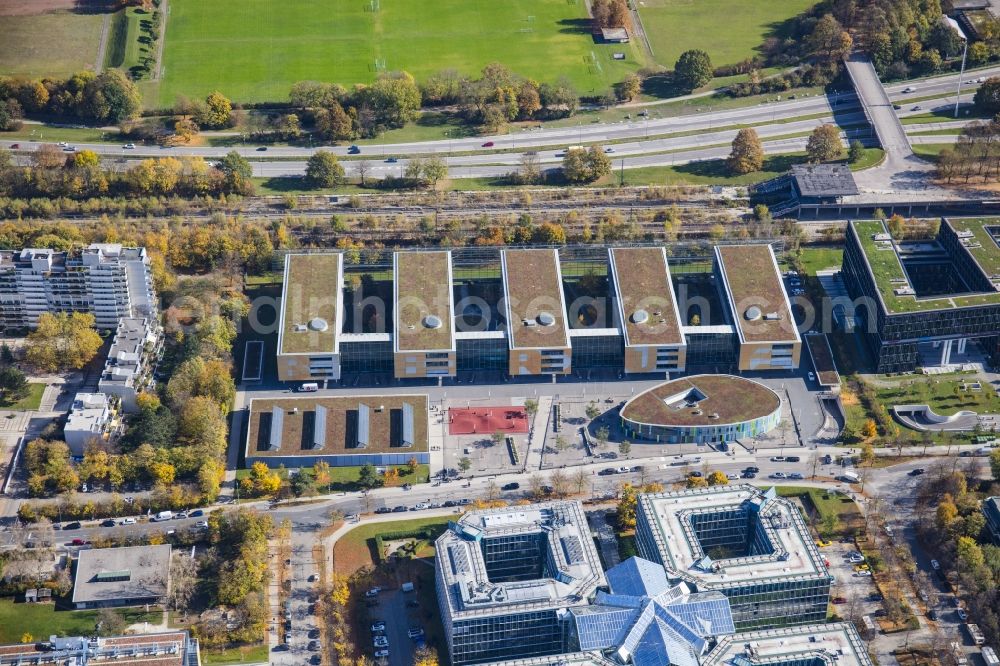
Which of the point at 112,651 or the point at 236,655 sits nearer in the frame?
the point at 112,651

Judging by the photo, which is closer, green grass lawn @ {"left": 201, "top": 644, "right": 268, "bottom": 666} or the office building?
the office building

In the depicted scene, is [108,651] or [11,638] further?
[11,638]

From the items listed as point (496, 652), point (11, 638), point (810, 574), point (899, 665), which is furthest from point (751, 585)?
point (11, 638)

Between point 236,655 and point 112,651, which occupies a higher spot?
point 236,655

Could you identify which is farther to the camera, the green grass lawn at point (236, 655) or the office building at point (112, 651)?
the green grass lawn at point (236, 655)

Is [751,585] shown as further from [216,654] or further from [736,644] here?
[216,654]

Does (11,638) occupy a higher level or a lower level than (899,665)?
higher
